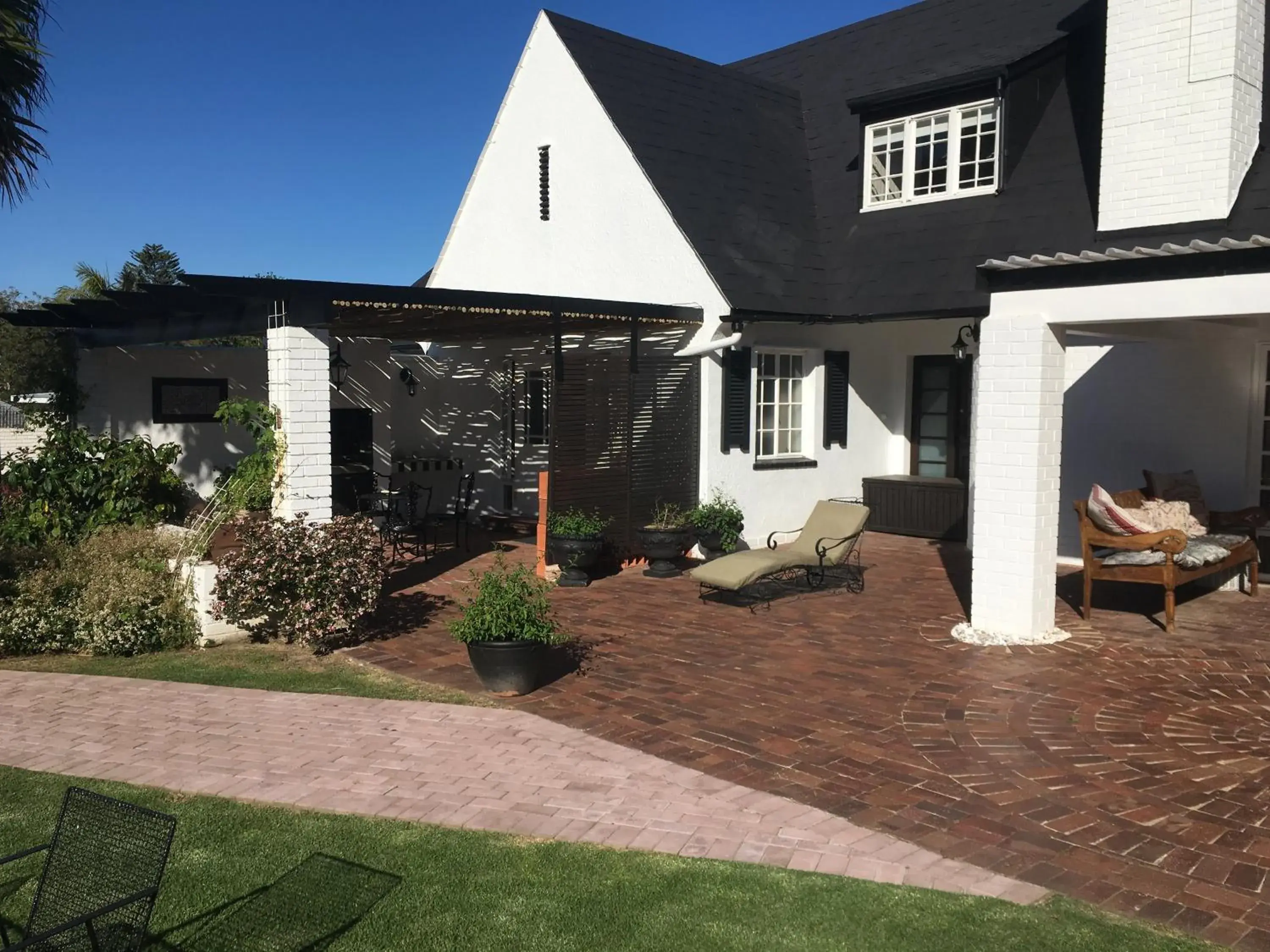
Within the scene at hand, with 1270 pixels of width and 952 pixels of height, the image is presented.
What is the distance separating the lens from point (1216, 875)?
4.53 meters

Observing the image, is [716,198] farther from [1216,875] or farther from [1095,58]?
[1216,875]

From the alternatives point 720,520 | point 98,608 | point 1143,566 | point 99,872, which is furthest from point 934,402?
point 99,872

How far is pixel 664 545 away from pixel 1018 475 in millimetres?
4418

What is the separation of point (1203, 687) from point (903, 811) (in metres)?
3.38

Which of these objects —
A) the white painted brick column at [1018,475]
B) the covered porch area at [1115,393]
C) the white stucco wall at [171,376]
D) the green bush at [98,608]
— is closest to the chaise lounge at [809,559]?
the covered porch area at [1115,393]

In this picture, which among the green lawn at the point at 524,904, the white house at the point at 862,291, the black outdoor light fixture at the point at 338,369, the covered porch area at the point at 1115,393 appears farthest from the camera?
the black outdoor light fixture at the point at 338,369

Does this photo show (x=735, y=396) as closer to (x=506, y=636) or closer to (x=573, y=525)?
(x=573, y=525)

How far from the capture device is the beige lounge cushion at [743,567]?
32.1 feet

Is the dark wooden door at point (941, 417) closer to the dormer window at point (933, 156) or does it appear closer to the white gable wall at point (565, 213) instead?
the dormer window at point (933, 156)

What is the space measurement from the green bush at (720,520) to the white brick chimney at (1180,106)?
17.8 feet

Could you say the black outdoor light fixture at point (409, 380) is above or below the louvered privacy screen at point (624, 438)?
above

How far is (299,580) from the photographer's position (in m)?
8.44

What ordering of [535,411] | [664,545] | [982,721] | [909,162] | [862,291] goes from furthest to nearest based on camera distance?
[535,411], [909,162], [862,291], [664,545], [982,721]

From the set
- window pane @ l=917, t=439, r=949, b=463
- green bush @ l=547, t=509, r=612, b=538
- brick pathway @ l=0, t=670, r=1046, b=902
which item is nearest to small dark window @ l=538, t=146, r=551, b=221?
green bush @ l=547, t=509, r=612, b=538
